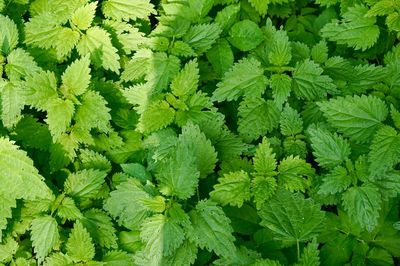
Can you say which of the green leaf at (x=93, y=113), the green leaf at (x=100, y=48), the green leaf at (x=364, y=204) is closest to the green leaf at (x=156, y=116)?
the green leaf at (x=93, y=113)

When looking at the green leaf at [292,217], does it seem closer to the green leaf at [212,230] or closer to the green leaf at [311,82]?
the green leaf at [212,230]

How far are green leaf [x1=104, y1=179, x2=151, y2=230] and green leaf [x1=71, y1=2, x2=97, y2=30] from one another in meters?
1.14

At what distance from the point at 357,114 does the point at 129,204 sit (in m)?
1.57

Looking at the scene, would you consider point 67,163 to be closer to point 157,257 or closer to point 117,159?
point 117,159

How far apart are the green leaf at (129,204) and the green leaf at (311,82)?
1.27 m

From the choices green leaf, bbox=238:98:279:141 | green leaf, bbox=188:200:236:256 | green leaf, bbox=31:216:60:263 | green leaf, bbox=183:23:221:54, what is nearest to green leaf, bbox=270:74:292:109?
green leaf, bbox=238:98:279:141

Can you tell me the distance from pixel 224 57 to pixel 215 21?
0.30 m

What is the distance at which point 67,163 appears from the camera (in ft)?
11.1

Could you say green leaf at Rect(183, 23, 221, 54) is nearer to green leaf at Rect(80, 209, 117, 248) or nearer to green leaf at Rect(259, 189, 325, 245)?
green leaf at Rect(259, 189, 325, 245)

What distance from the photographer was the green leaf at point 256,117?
3330mm

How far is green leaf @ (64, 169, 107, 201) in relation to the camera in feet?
10.7

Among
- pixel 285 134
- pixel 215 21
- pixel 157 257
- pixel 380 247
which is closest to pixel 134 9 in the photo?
pixel 215 21

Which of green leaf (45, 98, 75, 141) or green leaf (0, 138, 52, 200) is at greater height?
green leaf (45, 98, 75, 141)

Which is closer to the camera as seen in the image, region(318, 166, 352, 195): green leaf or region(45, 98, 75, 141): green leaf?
region(318, 166, 352, 195): green leaf
